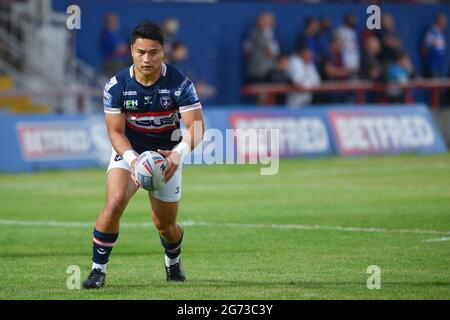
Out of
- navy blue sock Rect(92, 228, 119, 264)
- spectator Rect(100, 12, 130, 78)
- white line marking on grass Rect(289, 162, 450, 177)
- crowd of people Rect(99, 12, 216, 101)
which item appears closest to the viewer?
navy blue sock Rect(92, 228, 119, 264)

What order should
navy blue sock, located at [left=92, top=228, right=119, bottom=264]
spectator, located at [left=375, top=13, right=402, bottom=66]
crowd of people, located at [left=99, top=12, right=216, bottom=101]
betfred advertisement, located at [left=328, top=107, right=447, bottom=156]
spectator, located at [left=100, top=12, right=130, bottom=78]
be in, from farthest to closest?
1. spectator, located at [left=375, top=13, right=402, bottom=66]
2. betfred advertisement, located at [left=328, top=107, right=447, bottom=156]
3. spectator, located at [left=100, top=12, right=130, bottom=78]
4. crowd of people, located at [left=99, top=12, right=216, bottom=101]
5. navy blue sock, located at [left=92, top=228, right=119, bottom=264]

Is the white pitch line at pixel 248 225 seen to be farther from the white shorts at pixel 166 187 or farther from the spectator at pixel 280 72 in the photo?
the spectator at pixel 280 72

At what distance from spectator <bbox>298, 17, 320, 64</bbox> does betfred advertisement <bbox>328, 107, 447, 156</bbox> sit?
11.2 ft

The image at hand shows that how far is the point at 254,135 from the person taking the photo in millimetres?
25984

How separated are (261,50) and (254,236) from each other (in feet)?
51.4

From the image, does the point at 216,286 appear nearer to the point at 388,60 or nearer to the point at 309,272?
the point at 309,272

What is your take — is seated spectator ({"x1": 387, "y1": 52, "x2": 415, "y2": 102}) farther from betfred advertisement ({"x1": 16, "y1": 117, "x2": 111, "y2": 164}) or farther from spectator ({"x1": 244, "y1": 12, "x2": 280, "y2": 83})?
betfred advertisement ({"x1": 16, "y1": 117, "x2": 111, "y2": 164})

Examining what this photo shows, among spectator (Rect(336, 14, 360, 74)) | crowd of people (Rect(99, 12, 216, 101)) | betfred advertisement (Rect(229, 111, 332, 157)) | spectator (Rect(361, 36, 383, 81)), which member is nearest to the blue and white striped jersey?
betfred advertisement (Rect(229, 111, 332, 157))

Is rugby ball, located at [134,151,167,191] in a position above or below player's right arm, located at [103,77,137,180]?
below

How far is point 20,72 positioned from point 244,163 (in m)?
7.47

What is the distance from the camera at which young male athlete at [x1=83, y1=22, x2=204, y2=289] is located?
32.7 feet

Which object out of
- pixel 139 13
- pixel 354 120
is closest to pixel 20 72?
pixel 139 13

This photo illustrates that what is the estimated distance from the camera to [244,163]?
997 inches

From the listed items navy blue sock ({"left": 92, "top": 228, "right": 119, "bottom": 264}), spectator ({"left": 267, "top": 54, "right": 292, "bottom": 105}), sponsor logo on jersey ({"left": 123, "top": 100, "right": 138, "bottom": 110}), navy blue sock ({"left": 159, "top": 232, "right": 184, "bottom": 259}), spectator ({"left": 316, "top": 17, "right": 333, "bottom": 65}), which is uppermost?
sponsor logo on jersey ({"left": 123, "top": 100, "right": 138, "bottom": 110})
